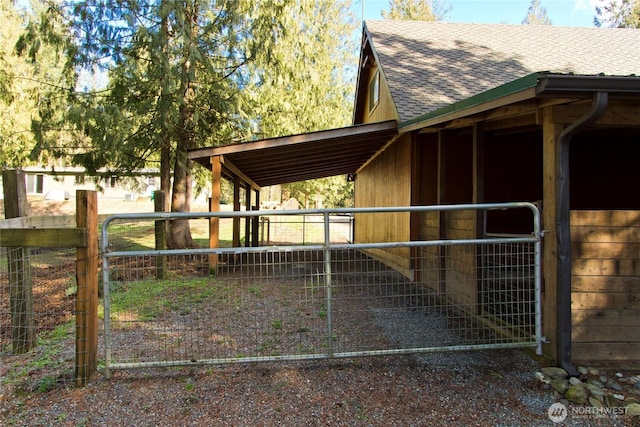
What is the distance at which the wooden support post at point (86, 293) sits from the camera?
334 centimetres

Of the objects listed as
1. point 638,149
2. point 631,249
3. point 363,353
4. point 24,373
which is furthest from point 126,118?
point 638,149

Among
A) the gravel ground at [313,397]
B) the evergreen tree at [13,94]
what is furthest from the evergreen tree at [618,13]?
the evergreen tree at [13,94]

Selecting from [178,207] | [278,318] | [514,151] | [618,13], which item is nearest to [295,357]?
[278,318]

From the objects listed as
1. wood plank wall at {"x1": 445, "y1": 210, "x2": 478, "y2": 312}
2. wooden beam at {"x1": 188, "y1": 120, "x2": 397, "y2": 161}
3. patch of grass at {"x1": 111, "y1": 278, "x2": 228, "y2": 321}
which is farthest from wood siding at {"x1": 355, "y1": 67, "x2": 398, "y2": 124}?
patch of grass at {"x1": 111, "y1": 278, "x2": 228, "y2": 321}

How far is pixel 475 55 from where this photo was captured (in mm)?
9672

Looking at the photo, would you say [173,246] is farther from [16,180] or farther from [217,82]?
[16,180]

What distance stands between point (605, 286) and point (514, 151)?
4167mm

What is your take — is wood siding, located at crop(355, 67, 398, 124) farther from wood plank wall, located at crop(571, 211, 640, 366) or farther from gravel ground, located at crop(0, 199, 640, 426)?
gravel ground, located at crop(0, 199, 640, 426)

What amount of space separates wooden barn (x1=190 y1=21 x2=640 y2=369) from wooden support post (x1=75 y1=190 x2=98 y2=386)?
11.7ft

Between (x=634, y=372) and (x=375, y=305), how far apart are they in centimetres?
307

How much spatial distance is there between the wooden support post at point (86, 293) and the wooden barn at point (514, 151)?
357 cm

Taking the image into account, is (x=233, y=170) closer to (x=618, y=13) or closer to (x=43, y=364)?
(x=43, y=364)

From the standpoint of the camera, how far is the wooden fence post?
4137mm

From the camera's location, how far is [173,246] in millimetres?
11477
